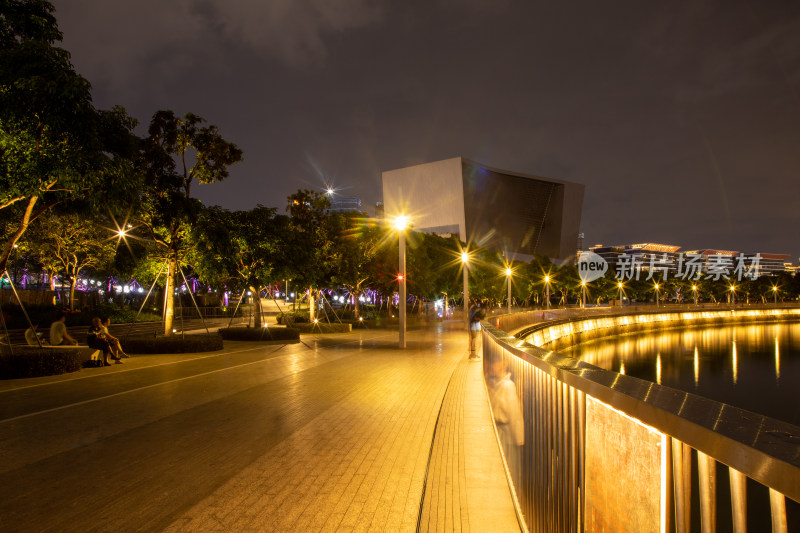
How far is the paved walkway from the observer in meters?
4.60

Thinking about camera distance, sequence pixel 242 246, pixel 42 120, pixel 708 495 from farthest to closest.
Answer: pixel 242 246
pixel 42 120
pixel 708 495

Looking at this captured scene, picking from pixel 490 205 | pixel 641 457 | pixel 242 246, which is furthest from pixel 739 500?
pixel 490 205

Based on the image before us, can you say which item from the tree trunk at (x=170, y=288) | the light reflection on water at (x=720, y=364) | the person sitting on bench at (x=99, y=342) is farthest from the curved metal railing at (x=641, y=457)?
the light reflection on water at (x=720, y=364)

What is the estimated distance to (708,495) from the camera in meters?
1.53

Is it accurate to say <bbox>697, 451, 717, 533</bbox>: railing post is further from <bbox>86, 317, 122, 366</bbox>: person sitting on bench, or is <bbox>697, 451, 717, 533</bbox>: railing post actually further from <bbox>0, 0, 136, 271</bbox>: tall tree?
<bbox>86, 317, 122, 366</bbox>: person sitting on bench

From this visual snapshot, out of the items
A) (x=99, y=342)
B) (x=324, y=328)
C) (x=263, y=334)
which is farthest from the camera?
(x=324, y=328)

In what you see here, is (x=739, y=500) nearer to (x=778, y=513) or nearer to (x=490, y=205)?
(x=778, y=513)

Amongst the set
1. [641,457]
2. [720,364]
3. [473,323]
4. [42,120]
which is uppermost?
[42,120]

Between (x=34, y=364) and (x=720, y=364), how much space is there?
35.4 m

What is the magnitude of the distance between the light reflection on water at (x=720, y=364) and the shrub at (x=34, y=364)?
19000mm

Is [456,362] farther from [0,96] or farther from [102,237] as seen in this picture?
[102,237]

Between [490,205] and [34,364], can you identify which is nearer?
[34,364]

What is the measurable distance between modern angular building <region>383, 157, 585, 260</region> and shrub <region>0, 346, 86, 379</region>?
92.7 m

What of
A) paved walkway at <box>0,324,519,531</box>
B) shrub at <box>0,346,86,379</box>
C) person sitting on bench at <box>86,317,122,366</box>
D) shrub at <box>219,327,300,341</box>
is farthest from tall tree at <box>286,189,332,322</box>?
paved walkway at <box>0,324,519,531</box>
